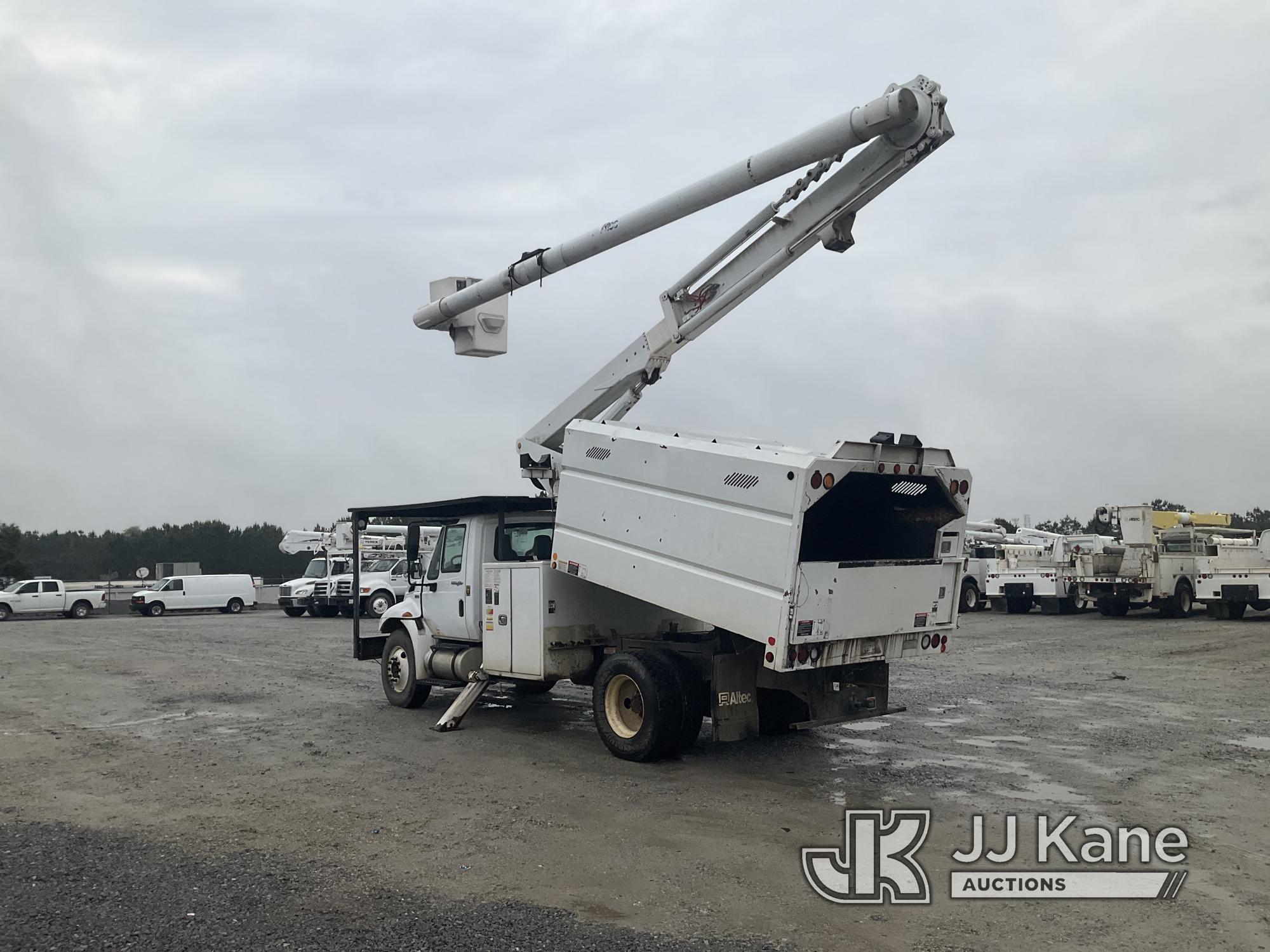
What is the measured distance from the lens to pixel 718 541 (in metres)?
8.55

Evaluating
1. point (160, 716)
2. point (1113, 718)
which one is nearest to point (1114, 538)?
point (1113, 718)

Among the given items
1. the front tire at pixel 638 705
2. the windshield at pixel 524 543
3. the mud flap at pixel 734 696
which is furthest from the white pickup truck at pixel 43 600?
the mud flap at pixel 734 696

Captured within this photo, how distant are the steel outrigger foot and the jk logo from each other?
4.95 meters

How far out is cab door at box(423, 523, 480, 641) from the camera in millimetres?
11883

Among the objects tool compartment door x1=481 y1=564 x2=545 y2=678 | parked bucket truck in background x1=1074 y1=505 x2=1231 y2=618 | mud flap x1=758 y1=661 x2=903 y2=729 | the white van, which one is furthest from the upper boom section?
the white van

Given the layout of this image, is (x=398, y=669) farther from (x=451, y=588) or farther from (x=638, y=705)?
(x=638, y=705)

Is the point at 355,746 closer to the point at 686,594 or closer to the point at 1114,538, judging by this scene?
the point at 686,594

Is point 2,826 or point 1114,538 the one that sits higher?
point 1114,538

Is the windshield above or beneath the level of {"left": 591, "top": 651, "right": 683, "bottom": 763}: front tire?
above

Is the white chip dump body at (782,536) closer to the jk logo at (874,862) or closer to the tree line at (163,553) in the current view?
the jk logo at (874,862)

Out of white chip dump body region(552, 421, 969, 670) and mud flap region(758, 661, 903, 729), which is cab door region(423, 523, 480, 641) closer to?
white chip dump body region(552, 421, 969, 670)

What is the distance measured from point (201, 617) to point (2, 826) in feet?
103

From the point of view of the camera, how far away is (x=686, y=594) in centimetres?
886

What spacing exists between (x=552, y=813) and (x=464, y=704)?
3.81m
